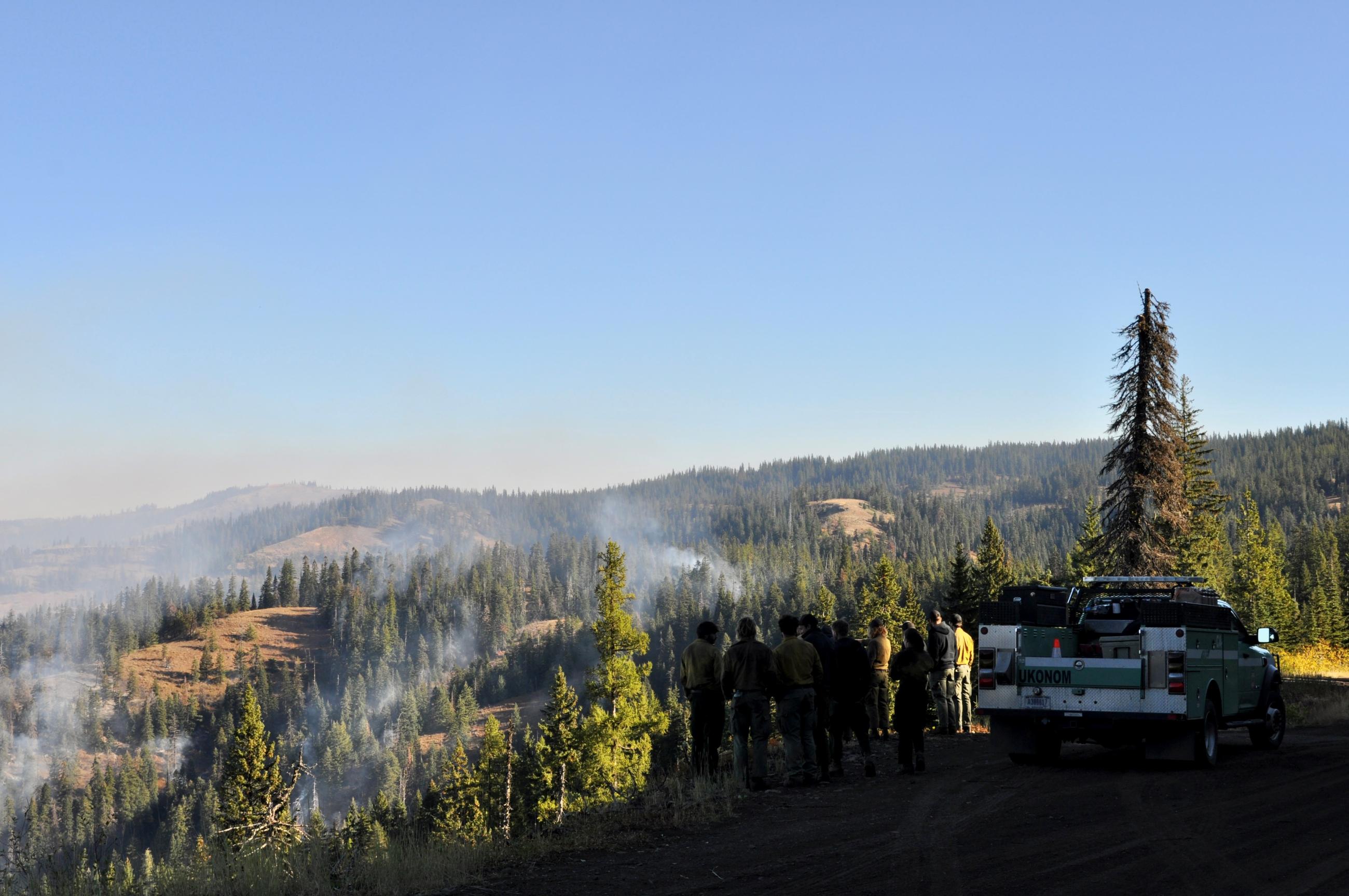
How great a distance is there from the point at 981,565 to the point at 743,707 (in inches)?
1821

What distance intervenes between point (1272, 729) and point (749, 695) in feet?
29.5

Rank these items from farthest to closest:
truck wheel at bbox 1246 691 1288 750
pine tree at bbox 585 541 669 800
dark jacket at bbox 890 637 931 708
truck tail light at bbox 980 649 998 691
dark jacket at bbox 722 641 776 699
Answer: pine tree at bbox 585 541 669 800, truck wheel at bbox 1246 691 1288 750, truck tail light at bbox 980 649 998 691, dark jacket at bbox 890 637 931 708, dark jacket at bbox 722 641 776 699

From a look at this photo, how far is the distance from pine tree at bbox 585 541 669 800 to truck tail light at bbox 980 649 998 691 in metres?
28.4

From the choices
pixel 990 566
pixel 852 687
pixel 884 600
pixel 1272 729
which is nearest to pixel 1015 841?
pixel 852 687

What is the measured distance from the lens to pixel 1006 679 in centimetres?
1526

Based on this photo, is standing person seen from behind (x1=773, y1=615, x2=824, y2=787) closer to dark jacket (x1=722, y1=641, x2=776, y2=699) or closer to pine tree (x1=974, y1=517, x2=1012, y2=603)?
dark jacket (x1=722, y1=641, x2=776, y2=699)

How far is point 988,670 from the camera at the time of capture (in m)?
15.4

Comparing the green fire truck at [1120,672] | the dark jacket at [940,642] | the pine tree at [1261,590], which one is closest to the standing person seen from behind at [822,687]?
the green fire truck at [1120,672]

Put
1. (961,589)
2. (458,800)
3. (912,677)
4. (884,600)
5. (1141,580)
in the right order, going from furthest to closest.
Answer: (458,800)
(884,600)
(961,589)
(1141,580)
(912,677)

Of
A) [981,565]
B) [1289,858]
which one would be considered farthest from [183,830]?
[1289,858]

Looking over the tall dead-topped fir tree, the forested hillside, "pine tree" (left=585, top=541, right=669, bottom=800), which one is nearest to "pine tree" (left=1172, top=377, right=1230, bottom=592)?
the forested hillside

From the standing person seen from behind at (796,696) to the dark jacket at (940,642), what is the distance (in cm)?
467

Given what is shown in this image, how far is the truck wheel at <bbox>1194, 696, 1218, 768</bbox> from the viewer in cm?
1450

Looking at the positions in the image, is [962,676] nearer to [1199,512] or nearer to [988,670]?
[988,670]
